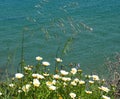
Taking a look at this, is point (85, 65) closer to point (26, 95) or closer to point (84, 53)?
point (84, 53)

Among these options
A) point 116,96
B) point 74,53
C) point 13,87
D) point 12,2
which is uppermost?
point 13,87

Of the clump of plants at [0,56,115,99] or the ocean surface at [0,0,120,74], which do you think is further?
the ocean surface at [0,0,120,74]

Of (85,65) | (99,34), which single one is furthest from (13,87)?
(99,34)

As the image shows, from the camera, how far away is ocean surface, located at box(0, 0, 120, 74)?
1331 cm

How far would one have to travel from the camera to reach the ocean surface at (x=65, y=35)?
13.3 meters

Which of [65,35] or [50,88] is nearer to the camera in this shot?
[50,88]

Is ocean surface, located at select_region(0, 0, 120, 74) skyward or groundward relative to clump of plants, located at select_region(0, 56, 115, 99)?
groundward

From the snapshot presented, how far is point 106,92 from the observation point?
5.33 metres

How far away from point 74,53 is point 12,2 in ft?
44.2

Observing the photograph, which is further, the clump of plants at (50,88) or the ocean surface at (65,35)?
the ocean surface at (65,35)

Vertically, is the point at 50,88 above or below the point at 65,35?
above

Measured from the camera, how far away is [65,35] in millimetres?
16797

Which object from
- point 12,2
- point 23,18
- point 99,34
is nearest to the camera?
point 99,34

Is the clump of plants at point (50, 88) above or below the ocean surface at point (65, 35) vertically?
above
